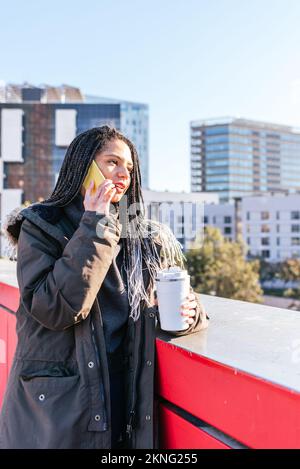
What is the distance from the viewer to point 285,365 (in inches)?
52.8

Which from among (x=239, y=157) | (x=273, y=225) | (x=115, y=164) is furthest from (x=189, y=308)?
(x=239, y=157)

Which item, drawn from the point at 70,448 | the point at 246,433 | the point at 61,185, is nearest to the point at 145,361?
the point at 70,448

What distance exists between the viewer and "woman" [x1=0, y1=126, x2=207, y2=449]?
58.4 inches

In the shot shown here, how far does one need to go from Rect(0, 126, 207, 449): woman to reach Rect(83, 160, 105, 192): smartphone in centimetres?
2

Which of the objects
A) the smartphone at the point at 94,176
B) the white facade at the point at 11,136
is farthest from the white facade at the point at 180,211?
the white facade at the point at 11,136

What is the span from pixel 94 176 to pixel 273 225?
6901cm

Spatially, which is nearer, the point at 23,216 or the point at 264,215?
the point at 23,216

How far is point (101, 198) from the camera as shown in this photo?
1.59 meters

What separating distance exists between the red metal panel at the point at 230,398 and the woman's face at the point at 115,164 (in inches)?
24.8

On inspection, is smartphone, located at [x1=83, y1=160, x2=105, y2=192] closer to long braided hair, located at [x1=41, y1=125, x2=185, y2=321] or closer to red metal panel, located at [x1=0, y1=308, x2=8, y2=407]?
long braided hair, located at [x1=41, y1=125, x2=185, y2=321]

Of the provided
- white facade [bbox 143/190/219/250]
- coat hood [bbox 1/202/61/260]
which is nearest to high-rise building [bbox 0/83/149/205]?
white facade [bbox 143/190/219/250]

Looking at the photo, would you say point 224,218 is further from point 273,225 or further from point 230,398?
point 230,398

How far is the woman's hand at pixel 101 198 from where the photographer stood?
1.58m

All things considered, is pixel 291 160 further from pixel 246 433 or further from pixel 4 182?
pixel 246 433
